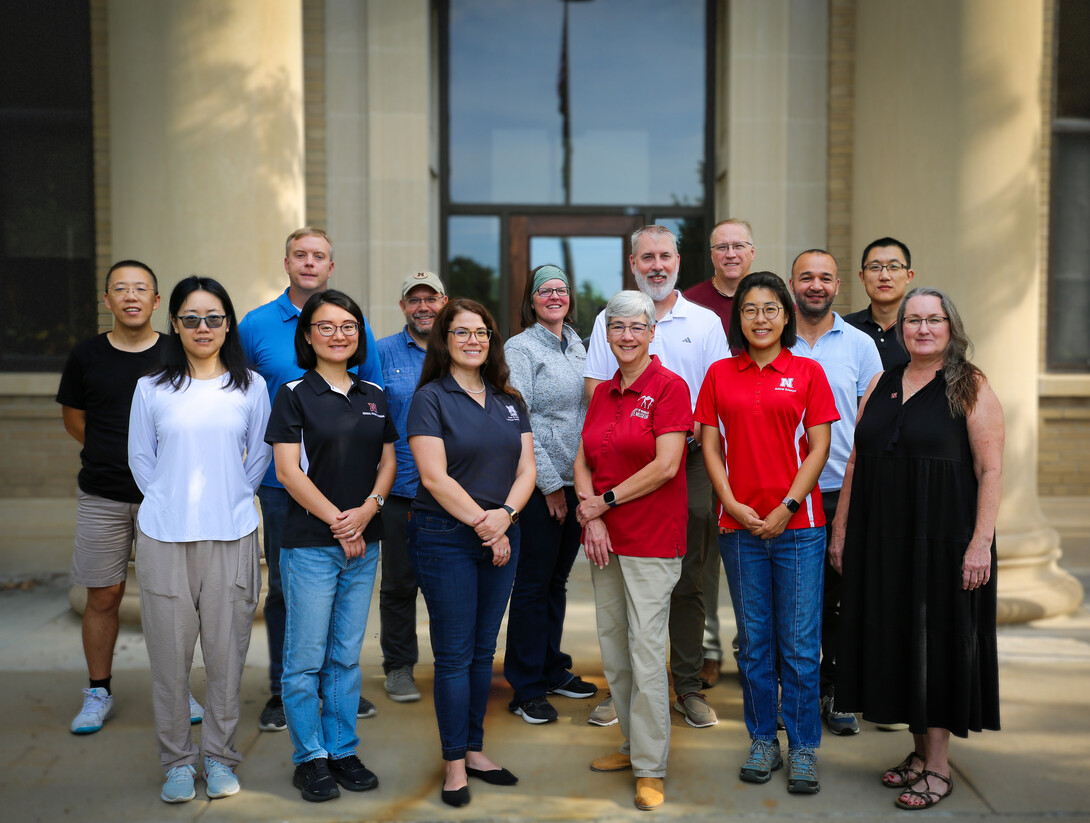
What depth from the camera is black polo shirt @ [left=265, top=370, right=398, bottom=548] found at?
362 cm

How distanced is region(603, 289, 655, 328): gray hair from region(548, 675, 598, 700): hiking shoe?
208cm

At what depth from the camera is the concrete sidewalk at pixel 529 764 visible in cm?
362

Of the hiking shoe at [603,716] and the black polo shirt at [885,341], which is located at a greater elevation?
the black polo shirt at [885,341]

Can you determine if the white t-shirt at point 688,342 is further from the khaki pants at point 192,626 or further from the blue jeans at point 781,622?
the khaki pants at point 192,626

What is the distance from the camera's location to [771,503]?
12.2ft

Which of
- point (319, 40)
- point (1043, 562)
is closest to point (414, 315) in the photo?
point (319, 40)

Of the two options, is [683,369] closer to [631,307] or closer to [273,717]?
[631,307]

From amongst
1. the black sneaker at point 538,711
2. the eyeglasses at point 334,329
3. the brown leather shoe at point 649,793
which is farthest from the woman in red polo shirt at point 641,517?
the eyeglasses at point 334,329

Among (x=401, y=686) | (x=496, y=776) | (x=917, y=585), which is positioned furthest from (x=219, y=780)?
(x=917, y=585)

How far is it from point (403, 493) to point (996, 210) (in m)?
4.44

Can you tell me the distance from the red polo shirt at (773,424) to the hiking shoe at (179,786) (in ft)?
8.01

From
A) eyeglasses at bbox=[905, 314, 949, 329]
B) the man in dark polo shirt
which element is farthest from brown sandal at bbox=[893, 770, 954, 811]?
the man in dark polo shirt

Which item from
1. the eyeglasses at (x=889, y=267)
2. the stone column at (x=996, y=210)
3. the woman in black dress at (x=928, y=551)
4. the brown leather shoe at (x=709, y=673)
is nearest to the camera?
the woman in black dress at (x=928, y=551)

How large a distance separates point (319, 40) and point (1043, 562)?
6.69m
